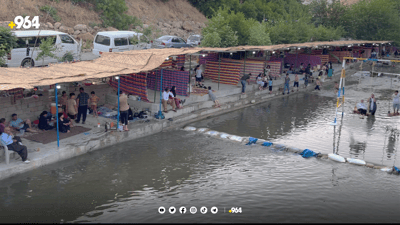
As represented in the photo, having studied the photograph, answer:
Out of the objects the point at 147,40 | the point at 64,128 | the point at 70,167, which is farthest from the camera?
the point at 147,40

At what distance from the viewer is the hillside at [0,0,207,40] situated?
34000 mm

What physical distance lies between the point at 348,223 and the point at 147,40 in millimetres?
20740

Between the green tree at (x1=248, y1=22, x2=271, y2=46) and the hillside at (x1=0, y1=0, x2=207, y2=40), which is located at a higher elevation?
the hillside at (x1=0, y1=0, x2=207, y2=40)

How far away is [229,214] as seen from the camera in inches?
330

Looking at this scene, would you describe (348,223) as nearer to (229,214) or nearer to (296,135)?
(229,214)

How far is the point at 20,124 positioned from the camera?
12812 mm

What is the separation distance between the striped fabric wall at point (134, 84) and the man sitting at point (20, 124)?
5.21 metres

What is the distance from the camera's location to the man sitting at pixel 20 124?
12602 millimetres

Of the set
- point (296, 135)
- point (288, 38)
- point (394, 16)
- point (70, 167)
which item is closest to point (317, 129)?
point (296, 135)

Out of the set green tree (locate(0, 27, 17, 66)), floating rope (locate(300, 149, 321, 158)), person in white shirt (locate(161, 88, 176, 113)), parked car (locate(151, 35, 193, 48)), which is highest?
parked car (locate(151, 35, 193, 48))

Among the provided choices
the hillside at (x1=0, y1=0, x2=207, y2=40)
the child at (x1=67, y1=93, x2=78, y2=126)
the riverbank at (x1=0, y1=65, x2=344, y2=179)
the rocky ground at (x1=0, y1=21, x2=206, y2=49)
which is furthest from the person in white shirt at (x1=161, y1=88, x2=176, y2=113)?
the hillside at (x1=0, y1=0, x2=207, y2=40)

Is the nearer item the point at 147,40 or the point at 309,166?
the point at 309,166

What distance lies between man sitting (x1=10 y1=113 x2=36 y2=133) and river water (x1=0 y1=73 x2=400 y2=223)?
2.62m

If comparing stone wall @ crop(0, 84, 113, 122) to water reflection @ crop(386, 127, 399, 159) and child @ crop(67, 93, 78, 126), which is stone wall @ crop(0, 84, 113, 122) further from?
water reflection @ crop(386, 127, 399, 159)
